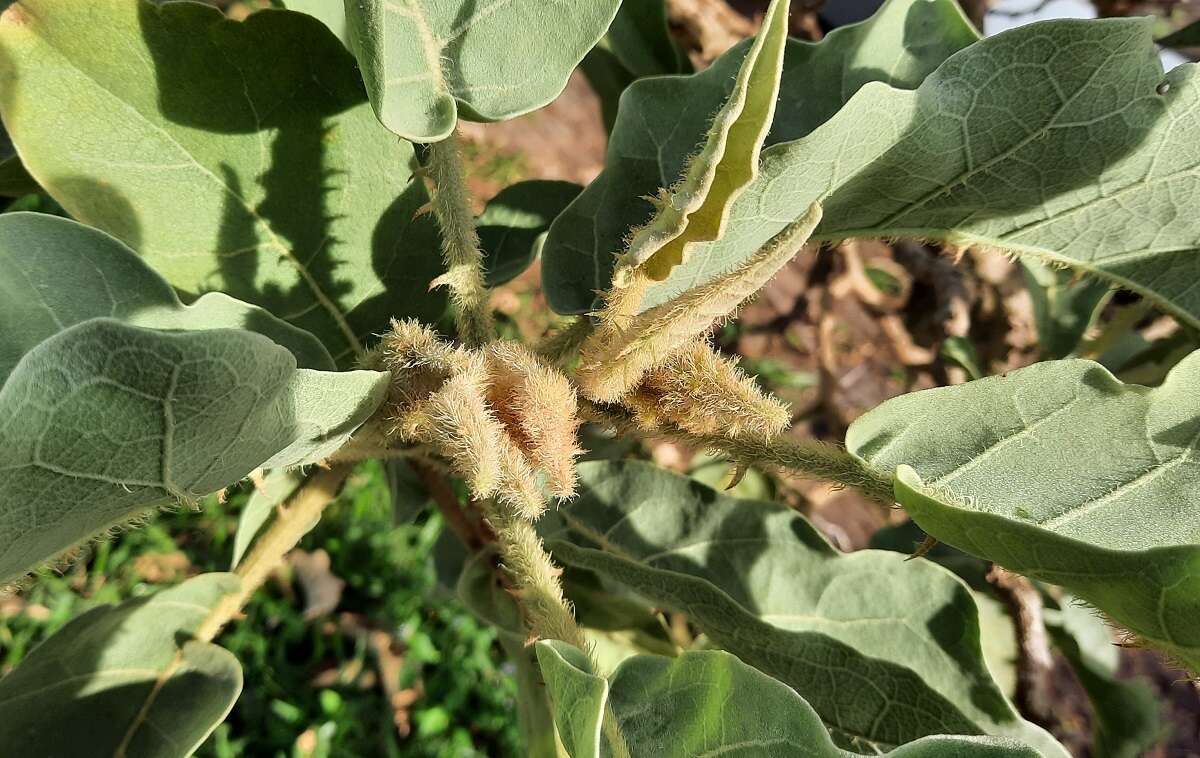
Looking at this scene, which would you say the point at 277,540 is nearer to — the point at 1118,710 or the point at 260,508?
the point at 260,508

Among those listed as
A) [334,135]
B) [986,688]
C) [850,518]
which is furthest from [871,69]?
[850,518]

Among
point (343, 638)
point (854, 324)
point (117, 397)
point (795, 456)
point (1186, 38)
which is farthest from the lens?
point (854, 324)

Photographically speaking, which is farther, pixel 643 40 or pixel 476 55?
pixel 643 40

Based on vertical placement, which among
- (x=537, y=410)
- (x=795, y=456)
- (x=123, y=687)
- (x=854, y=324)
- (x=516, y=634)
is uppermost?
(x=537, y=410)

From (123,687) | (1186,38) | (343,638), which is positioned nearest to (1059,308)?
(1186,38)

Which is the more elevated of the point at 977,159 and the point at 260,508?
the point at 977,159

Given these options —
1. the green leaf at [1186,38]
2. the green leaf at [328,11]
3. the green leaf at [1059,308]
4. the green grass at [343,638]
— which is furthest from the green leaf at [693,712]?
the green grass at [343,638]
